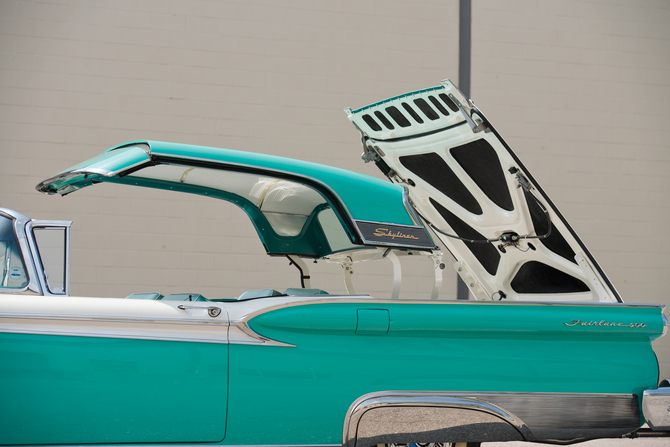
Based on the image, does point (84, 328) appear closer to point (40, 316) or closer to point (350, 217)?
point (40, 316)

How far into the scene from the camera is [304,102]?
6312mm

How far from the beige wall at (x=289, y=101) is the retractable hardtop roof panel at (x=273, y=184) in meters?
3.03

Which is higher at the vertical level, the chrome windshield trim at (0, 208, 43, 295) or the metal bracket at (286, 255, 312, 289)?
the chrome windshield trim at (0, 208, 43, 295)

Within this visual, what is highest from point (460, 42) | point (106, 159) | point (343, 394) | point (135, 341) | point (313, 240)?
point (460, 42)

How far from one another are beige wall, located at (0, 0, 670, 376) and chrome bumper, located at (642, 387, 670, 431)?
390cm

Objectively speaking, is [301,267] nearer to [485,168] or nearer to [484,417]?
[485,168]

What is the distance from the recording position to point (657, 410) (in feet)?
7.83

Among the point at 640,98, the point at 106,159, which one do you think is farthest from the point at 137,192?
the point at 640,98

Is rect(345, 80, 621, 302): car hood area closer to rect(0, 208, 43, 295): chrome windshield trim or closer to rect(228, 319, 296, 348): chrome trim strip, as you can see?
rect(228, 319, 296, 348): chrome trim strip

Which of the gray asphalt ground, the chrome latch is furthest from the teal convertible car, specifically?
the gray asphalt ground

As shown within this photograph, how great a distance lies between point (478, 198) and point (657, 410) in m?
1.49

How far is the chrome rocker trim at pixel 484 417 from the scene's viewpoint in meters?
2.23

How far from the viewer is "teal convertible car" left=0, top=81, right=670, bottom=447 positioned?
204 centimetres

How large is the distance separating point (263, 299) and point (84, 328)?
725 mm
